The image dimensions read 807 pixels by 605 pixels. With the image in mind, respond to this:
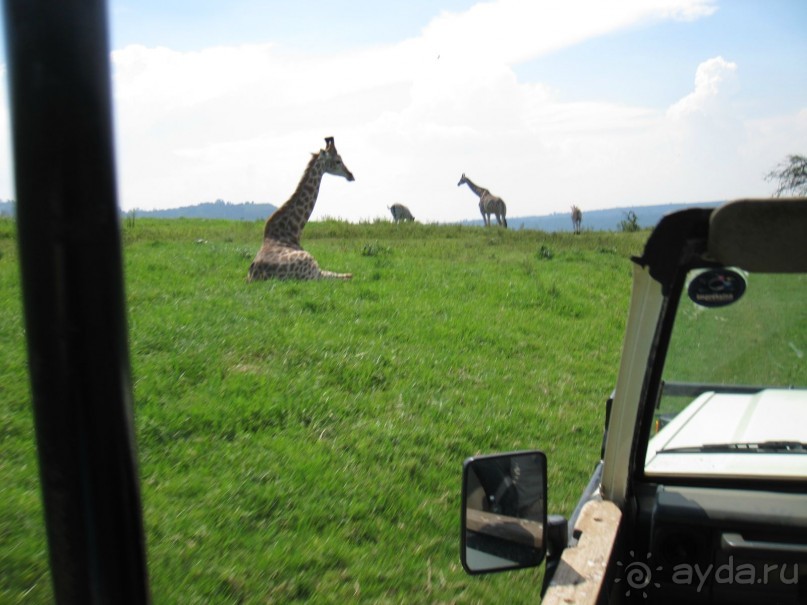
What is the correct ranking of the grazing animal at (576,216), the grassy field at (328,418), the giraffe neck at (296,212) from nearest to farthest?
the grassy field at (328,418)
the giraffe neck at (296,212)
the grazing animal at (576,216)

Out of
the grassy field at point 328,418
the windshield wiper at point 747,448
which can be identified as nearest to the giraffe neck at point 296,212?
the grassy field at point 328,418

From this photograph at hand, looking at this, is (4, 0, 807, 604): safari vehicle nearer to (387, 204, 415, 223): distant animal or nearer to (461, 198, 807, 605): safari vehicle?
(461, 198, 807, 605): safari vehicle

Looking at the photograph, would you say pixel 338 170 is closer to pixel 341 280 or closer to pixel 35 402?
pixel 341 280

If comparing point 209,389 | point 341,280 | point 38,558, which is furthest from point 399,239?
point 38,558

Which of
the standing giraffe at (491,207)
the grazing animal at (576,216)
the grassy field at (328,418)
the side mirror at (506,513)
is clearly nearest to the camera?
the side mirror at (506,513)

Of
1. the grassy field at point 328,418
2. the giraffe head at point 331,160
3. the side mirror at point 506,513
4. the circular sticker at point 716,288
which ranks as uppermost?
the giraffe head at point 331,160

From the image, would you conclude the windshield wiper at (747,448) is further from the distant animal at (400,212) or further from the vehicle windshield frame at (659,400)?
the distant animal at (400,212)

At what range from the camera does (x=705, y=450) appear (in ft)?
7.68

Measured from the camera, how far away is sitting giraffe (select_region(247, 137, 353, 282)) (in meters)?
9.93

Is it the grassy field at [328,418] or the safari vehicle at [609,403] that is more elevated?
the safari vehicle at [609,403]

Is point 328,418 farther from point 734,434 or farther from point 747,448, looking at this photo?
point 747,448

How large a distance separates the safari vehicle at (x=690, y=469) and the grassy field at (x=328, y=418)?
1511mm

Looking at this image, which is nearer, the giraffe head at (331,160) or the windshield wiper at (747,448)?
the windshield wiper at (747,448)

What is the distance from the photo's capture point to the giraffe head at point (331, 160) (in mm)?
12547
